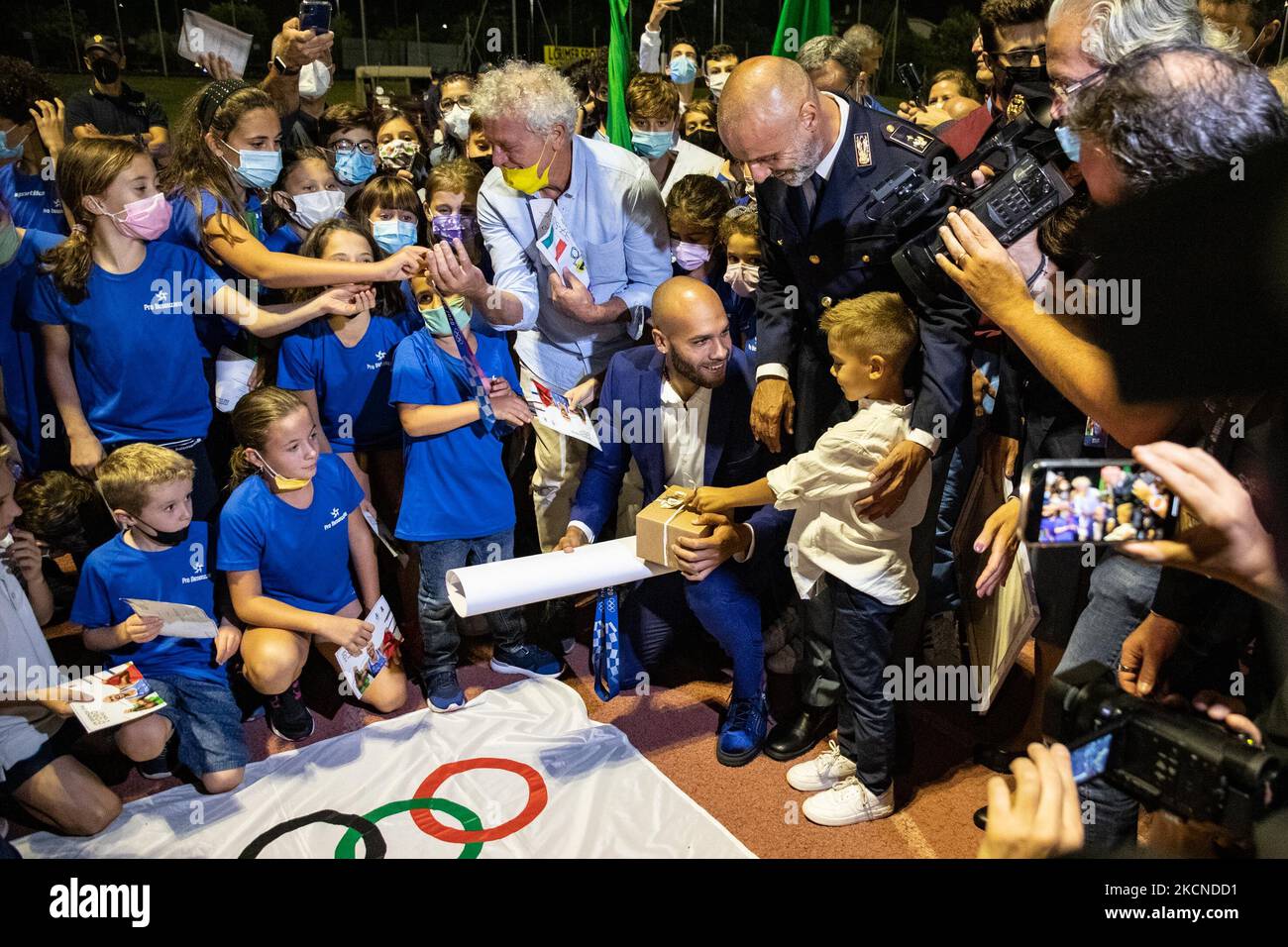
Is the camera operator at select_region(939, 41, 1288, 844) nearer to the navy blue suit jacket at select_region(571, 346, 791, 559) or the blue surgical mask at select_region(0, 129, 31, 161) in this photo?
the navy blue suit jacket at select_region(571, 346, 791, 559)

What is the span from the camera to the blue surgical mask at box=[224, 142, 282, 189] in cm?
332

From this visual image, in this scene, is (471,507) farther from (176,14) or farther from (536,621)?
(176,14)

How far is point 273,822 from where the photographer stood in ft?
9.02

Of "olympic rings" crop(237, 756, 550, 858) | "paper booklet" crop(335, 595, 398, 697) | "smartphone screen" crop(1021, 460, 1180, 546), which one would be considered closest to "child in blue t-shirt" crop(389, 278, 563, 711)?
"paper booklet" crop(335, 595, 398, 697)

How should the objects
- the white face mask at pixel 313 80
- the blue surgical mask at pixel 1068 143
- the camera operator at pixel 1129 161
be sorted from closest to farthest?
the camera operator at pixel 1129 161 < the blue surgical mask at pixel 1068 143 < the white face mask at pixel 313 80

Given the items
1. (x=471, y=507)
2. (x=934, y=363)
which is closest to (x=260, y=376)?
(x=471, y=507)

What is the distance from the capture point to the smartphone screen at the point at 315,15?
12.8ft

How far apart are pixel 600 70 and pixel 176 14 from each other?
465cm

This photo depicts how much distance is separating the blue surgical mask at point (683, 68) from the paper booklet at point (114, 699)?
4.07 metres

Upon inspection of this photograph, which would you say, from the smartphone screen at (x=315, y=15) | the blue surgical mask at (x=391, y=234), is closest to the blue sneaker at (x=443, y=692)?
the blue surgical mask at (x=391, y=234)

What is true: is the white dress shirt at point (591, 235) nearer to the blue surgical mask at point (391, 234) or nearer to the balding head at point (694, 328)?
Answer: the blue surgical mask at point (391, 234)

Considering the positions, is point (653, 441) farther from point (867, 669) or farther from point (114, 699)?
point (114, 699)

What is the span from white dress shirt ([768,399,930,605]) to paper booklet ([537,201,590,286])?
1191mm

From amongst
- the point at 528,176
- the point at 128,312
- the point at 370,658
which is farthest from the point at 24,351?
the point at 528,176
